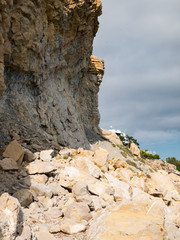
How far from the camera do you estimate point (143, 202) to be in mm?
5551

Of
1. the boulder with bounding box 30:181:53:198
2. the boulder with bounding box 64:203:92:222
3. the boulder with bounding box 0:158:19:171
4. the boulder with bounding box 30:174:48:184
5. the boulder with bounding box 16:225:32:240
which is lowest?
the boulder with bounding box 16:225:32:240

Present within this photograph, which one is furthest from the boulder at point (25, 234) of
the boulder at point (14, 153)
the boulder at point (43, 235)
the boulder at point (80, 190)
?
the boulder at point (14, 153)

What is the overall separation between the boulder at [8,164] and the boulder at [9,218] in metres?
3.28

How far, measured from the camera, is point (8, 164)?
7.21m

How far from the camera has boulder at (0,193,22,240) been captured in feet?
11.6

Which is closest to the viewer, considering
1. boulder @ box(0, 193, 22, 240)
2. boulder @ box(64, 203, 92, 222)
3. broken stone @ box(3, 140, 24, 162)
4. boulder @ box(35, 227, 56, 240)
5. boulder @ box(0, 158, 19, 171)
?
boulder @ box(0, 193, 22, 240)

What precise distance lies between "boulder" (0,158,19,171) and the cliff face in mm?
2899

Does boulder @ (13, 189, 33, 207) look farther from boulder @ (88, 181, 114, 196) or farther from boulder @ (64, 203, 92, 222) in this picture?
boulder @ (88, 181, 114, 196)

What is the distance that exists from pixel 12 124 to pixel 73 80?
70.6 feet

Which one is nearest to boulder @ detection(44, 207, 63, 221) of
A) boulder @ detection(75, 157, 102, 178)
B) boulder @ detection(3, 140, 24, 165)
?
boulder @ detection(3, 140, 24, 165)

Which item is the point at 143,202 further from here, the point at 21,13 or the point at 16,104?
the point at 21,13

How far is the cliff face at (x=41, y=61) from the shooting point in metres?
12.6

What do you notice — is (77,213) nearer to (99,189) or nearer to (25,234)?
(25,234)

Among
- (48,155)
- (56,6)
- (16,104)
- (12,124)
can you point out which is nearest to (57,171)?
(48,155)
